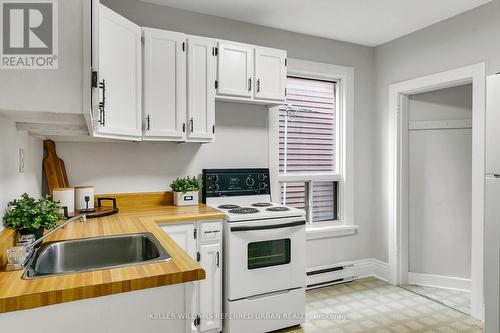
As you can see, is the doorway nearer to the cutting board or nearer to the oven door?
the oven door

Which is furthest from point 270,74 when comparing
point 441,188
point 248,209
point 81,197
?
point 441,188

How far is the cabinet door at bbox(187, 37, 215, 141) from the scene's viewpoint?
2598 millimetres

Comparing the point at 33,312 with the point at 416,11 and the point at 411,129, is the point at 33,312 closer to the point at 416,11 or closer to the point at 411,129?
the point at 416,11

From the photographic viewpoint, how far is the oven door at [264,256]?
239cm

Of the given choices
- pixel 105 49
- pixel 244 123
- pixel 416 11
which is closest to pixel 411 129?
pixel 416 11

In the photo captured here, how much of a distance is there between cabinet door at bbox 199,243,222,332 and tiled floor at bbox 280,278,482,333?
0.64m

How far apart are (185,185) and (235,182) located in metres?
0.50

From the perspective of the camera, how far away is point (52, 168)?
237 centimetres

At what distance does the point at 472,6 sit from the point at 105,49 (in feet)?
9.86

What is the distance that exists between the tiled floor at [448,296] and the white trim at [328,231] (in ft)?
2.66

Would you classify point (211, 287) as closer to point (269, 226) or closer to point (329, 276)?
point (269, 226)

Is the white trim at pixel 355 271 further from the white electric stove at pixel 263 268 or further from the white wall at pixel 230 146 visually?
the white electric stove at pixel 263 268

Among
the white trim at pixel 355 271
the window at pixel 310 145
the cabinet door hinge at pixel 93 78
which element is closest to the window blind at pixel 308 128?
the window at pixel 310 145

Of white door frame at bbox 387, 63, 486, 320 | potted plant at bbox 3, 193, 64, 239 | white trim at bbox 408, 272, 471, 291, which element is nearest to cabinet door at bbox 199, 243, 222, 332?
potted plant at bbox 3, 193, 64, 239
